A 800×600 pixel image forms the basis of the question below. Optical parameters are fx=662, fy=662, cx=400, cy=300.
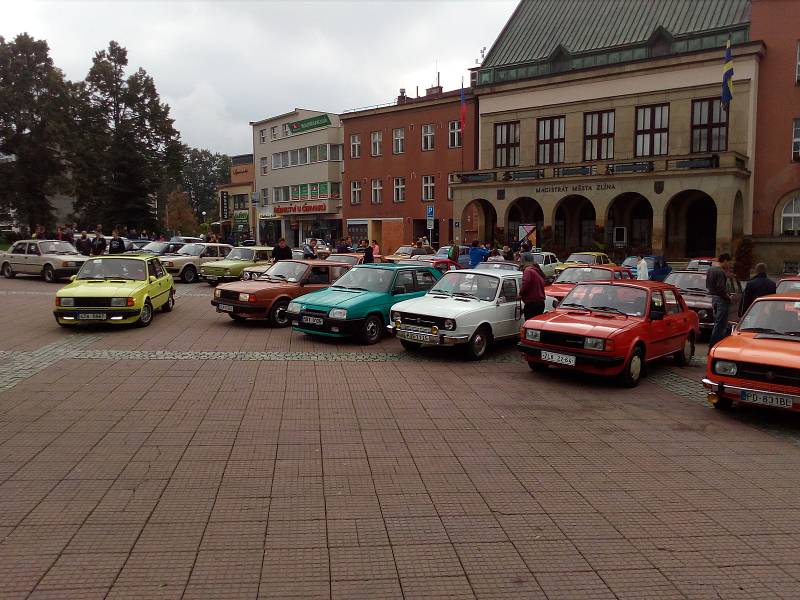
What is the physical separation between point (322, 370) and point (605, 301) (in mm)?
A: 4724

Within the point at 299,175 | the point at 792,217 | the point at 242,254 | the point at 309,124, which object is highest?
the point at 309,124

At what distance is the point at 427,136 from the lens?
Result: 160 feet

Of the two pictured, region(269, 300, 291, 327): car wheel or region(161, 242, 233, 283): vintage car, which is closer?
region(269, 300, 291, 327): car wheel

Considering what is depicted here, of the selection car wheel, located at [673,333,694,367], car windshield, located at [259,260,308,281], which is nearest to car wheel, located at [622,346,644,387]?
car wheel, located at [673,333,694,367]

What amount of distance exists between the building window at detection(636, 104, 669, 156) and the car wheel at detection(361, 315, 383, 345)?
30096 mm

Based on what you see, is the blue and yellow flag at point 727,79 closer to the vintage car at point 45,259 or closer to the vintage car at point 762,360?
the vintage car at point 762,360

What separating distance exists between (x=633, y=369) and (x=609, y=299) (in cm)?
138

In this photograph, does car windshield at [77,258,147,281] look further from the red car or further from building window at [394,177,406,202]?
building window at [394,177,406,202]

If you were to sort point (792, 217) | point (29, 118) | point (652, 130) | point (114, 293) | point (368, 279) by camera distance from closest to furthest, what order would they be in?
point (114, 293)
point (368, 279)
point (792, 217)
point (652, 130)
point (29, 118)

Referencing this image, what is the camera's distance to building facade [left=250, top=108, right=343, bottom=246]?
2309 inches

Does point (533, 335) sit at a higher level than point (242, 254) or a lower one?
lower

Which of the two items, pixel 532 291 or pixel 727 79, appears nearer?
pixel 532 291

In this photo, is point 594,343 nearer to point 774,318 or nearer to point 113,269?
point 774,318

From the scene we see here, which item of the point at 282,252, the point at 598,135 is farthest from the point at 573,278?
the point at 598,135
